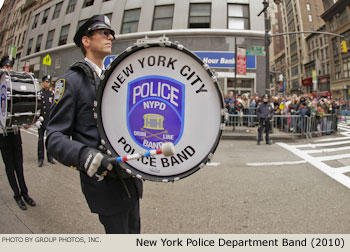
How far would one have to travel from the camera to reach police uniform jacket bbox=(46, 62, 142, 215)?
3.21 feet

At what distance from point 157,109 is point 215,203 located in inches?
78.4

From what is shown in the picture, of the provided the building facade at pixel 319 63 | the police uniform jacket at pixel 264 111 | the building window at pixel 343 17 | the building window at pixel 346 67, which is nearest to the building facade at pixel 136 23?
the building facade at pixel 319 63

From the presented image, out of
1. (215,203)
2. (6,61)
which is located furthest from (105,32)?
(215,203)

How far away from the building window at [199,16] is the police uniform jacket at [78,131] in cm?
117

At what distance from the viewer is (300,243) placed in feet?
4.02

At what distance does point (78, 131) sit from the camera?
43.6 inches

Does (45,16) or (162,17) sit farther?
(45,16)

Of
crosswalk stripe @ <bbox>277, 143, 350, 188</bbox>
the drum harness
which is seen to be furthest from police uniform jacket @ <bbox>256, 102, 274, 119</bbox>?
the drum harness

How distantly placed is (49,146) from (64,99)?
21 centimetres

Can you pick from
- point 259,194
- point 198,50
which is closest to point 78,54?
point 198,50

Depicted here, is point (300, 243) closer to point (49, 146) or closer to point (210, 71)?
point (210, 71)

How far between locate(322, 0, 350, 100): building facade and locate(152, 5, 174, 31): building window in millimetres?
1236

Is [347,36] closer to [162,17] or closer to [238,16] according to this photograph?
[238,16]

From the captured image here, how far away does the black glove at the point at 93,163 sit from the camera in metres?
0.90
